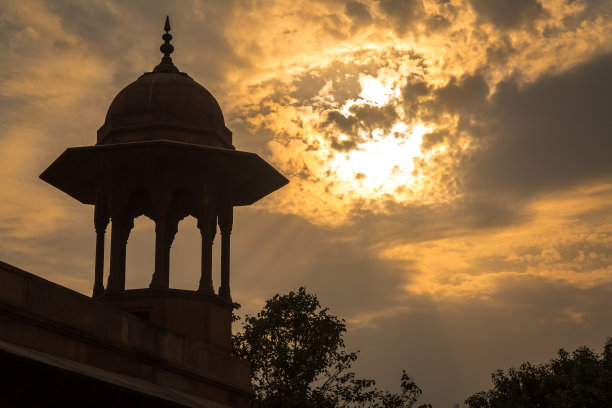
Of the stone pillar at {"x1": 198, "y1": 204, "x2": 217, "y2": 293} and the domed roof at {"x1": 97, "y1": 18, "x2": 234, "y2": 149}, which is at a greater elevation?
the domed roof at {"x1": 97, "y1": 18, "x2": 234, "y2": 149}

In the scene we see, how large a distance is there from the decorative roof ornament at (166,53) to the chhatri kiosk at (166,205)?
0.02m

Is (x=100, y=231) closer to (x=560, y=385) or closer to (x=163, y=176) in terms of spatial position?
(x=163, y=176)

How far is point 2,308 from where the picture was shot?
11.9 m

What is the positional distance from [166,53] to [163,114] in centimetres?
239

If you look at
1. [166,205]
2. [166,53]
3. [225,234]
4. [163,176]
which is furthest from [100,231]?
[166,53]

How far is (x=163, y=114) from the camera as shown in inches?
719

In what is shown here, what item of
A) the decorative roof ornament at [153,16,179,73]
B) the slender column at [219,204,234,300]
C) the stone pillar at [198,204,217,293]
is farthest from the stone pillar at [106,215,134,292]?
the decorative roof ornament at [153,16,179,73]

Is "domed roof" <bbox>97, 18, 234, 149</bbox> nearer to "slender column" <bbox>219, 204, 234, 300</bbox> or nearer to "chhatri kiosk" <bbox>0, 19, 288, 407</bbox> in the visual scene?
"chhatri kiosk" <bbox>0, 19, 288, 407</bbox>

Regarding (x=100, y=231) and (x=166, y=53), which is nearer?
(x=100, y=231)

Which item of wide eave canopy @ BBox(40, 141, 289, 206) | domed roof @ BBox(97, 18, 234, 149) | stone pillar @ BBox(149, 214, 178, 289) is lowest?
stone pillar @ BBox(149, 214, 178, 289)

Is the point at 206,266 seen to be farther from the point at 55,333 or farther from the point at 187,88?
the point at 55,333

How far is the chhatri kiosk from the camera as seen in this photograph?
15188 millimetres

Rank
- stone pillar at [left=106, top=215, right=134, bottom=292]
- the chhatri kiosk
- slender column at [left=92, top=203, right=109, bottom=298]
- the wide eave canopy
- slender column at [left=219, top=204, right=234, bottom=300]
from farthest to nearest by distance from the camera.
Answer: slender column at [left=219, top=204, right=234, bottom=300], slender column at [left=92, top=203, right=109, bottom=298], the wide eave canopy, stone pillar at [left=106, top=215, right=134, bottom=292], the chhatri kiosk

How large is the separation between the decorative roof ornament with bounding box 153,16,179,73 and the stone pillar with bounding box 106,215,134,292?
3386mm
